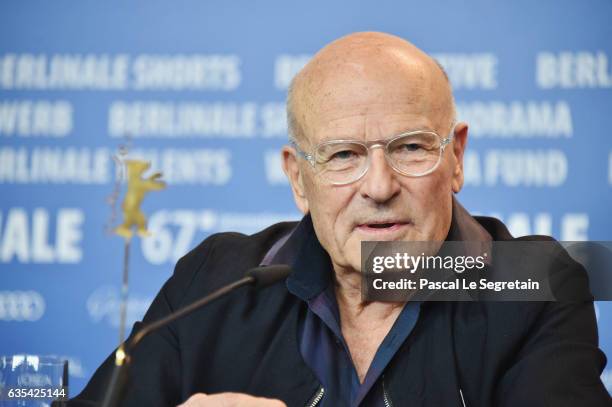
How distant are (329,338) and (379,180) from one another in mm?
396


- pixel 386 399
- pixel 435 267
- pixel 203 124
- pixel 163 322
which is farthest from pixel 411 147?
pixel 203 124

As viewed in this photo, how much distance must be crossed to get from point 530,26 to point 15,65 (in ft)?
6.67

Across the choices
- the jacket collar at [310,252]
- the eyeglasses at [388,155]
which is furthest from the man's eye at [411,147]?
the jacket collar at [310,252]

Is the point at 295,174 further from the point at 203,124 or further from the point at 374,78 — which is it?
the point at 203,124

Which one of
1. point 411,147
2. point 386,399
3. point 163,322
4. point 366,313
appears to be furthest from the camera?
point 366,313

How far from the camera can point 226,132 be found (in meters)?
3.88

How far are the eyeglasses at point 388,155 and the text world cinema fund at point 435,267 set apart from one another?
197mm

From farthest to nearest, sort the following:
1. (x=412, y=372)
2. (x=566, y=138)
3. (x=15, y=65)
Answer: (x=15, y=65) → (x=566, y=138) → (x=412, y=372)

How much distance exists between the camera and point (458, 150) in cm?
245

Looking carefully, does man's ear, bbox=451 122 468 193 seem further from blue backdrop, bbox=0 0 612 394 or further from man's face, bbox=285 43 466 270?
blue backdrop, bbox=0 0 612 394

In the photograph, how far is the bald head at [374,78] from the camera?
2250 mm

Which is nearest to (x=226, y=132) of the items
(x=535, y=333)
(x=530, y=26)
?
(x=530, y=26)

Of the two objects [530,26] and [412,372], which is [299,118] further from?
[530,26]

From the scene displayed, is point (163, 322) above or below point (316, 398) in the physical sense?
above
